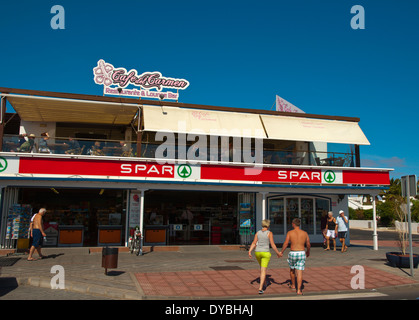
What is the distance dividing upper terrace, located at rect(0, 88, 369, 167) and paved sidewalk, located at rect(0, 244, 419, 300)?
14.7ft

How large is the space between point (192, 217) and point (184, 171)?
15.5ft

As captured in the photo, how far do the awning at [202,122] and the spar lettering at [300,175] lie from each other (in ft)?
6.75

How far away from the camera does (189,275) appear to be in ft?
34.4

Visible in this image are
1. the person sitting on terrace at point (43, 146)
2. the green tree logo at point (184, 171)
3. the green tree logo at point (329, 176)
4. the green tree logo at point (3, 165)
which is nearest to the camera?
the green tree logo at point (3, 165)

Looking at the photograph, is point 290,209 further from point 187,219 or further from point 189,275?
point 189,275

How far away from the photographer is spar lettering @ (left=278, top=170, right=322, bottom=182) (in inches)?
682

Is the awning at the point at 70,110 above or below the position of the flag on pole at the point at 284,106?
below

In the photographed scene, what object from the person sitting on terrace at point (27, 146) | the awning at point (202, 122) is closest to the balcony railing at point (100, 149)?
the person sitting on terrace at point (27, 146)

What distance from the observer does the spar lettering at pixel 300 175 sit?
17320mm

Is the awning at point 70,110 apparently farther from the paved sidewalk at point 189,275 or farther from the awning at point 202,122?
the paved sidewalk at point 189,275

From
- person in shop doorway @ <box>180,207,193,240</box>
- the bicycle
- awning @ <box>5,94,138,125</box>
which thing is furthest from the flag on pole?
the bicycle

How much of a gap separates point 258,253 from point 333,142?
37.3ft

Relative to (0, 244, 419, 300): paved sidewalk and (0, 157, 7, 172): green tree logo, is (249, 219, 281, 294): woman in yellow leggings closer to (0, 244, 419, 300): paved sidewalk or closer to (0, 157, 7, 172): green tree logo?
(0, 244, 419, 300): paved sidewalk

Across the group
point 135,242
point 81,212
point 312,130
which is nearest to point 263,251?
point 135,242
